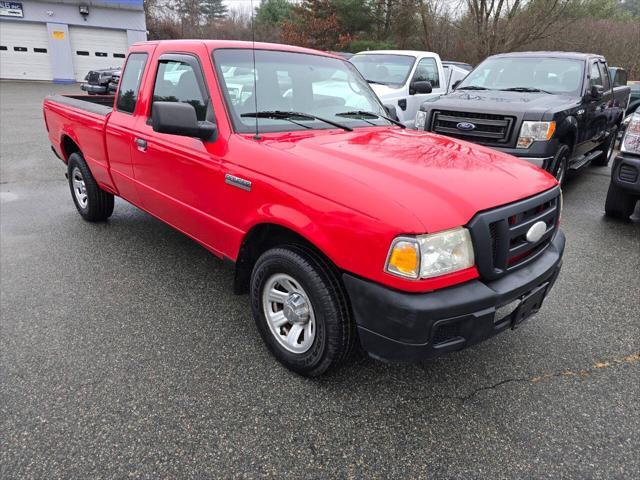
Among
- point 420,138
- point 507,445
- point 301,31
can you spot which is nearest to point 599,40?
point 301,31

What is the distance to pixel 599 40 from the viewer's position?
21.4 m

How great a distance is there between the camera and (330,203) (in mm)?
2268

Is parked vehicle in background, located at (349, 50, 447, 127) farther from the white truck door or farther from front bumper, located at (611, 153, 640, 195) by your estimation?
front bumper, located at (611, 153, 640, 195)

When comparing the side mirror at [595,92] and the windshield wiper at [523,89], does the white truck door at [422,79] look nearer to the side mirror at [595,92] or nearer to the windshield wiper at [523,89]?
the windshield wiper at [523,89]

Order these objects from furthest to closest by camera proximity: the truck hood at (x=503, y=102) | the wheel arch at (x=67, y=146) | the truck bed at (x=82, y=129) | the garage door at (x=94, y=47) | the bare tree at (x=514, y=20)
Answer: the garage door at (x=94, y=47)
the bare tree at (x=514, y=20)
the truck hood at (x=503, y=102)
the wheel arch at (x=67, y=146)
the truck bed at (x=82, y=129)

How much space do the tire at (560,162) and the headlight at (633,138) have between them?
0.73 m

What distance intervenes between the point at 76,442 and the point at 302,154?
184 cm

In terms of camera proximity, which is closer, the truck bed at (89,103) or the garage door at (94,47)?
the truck bed at (89,103)

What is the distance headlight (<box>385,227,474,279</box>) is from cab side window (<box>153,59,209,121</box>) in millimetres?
1712

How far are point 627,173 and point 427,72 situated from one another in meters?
4.95

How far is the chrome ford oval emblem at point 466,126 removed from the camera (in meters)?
5.96

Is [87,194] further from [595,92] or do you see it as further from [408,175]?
[595,92]

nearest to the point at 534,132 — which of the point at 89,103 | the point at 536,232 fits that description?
the point at 536,232

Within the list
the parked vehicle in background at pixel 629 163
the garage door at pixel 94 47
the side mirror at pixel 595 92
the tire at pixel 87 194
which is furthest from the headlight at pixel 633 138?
the garage door at pixel 94 47
